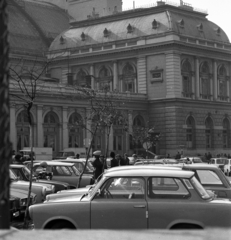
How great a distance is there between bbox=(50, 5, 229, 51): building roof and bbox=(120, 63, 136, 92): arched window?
3.42 m

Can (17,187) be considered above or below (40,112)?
below

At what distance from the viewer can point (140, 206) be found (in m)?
12.0

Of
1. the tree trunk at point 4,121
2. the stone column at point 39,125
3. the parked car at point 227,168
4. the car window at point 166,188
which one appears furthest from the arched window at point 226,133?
the tree trunk at point 4,121

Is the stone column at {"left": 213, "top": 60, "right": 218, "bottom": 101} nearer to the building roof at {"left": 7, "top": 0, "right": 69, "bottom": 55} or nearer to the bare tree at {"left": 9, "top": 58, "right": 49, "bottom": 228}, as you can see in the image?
the bare tree at {"left": 9, "top": 58, "right": 49, "bottom": 228}

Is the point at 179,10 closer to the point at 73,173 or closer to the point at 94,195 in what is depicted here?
the point at 73,173

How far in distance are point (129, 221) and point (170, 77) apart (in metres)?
63.2

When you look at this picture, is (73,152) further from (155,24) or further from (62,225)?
(62,225)

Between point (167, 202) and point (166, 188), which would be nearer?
point (167, 202)

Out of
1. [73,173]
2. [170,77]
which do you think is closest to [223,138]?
[170,77]

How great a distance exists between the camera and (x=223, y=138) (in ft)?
266

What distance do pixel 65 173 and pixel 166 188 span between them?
14087mm

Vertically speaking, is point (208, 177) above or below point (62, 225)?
above

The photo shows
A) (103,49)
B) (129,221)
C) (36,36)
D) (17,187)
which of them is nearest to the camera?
(129,221)

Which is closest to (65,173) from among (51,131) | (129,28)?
(51,131)
